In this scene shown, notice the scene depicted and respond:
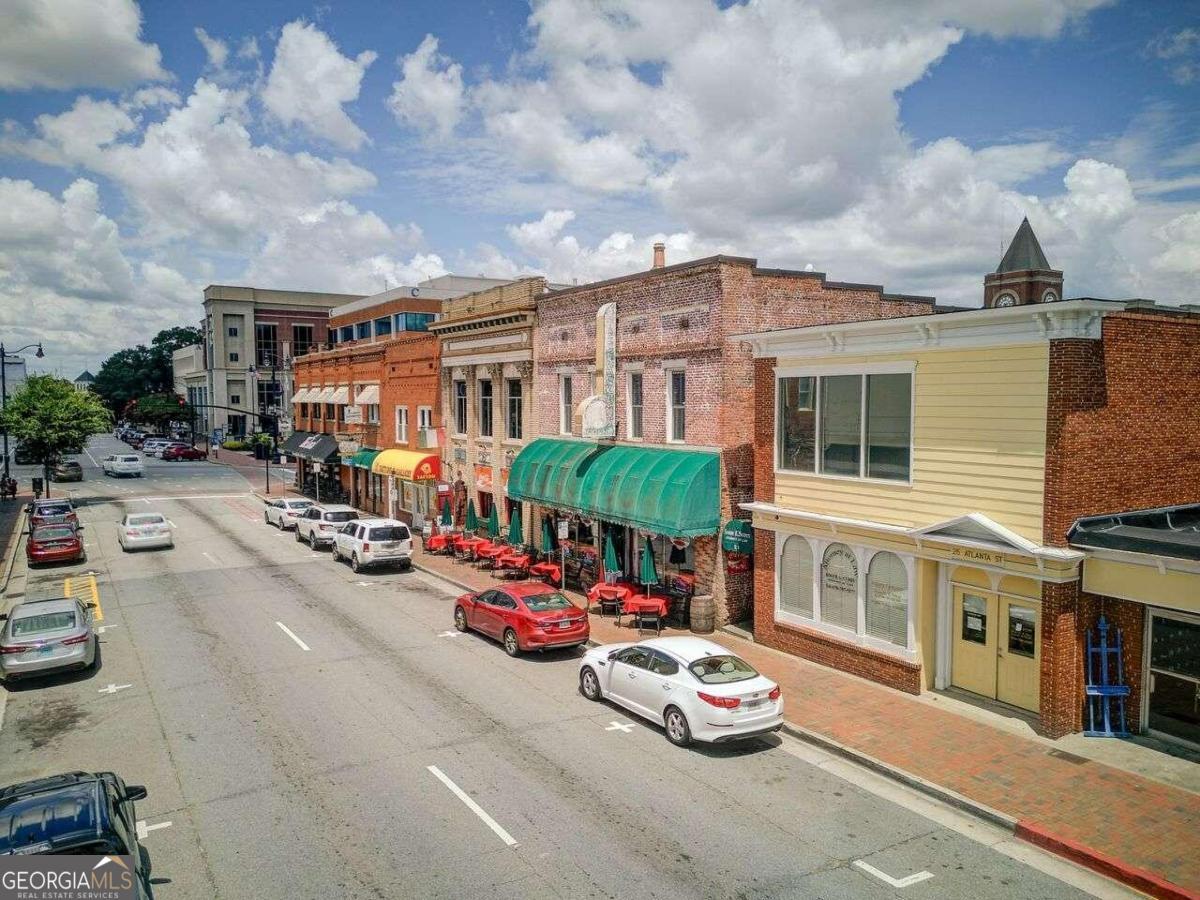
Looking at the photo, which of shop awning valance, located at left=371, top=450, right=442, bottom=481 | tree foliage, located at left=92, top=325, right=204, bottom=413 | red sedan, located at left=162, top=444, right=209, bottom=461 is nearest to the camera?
shop awning valance, located at left=371, top=450, right=442, bottom=481

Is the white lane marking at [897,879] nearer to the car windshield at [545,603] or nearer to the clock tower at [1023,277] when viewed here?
the car windshield at [545,603]

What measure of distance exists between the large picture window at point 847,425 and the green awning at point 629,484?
234 centimetres

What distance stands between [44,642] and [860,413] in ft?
57.8

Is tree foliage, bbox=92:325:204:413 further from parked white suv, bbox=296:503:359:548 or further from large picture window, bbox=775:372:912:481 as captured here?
large picture window, bbox=775:372:912:481

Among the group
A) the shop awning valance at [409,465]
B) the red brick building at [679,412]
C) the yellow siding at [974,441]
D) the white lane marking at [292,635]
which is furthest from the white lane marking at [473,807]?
the shop awning valance at [409,465]

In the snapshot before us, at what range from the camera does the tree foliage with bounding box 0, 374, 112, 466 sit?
44781 millimetres

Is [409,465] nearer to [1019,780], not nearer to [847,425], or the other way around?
[847,425]

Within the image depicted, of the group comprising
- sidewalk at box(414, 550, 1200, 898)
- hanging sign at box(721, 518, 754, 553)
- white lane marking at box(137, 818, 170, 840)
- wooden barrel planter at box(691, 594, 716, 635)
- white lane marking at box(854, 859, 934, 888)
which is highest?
hanging sign at box(721, 518, 754, 553)

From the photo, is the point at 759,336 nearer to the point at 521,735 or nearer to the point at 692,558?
the point at 692,558

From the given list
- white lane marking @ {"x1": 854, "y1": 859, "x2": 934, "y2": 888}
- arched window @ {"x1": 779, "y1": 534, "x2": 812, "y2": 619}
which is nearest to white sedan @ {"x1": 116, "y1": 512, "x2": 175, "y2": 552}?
arched window @ {"x1": 779, "y1": 534, "x2": 812, "y2": 619}

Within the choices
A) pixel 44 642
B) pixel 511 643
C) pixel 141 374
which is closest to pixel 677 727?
pixel 511 643

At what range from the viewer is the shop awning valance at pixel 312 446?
47281mm

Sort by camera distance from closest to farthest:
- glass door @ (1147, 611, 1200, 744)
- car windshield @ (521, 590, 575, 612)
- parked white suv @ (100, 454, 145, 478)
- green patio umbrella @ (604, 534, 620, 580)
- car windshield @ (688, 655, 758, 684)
Answer: glass door @ (1147, 611, 1200, 744) → car windshield @ (688, 655, 758, 684) → car windshield @ (521, 590, 575, 612) → green patio umbrella @ (604, 534, 620, 580) → parked white suv @ (100, 454, 145, 478)

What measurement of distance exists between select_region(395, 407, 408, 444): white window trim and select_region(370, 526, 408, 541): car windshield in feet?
36.9
